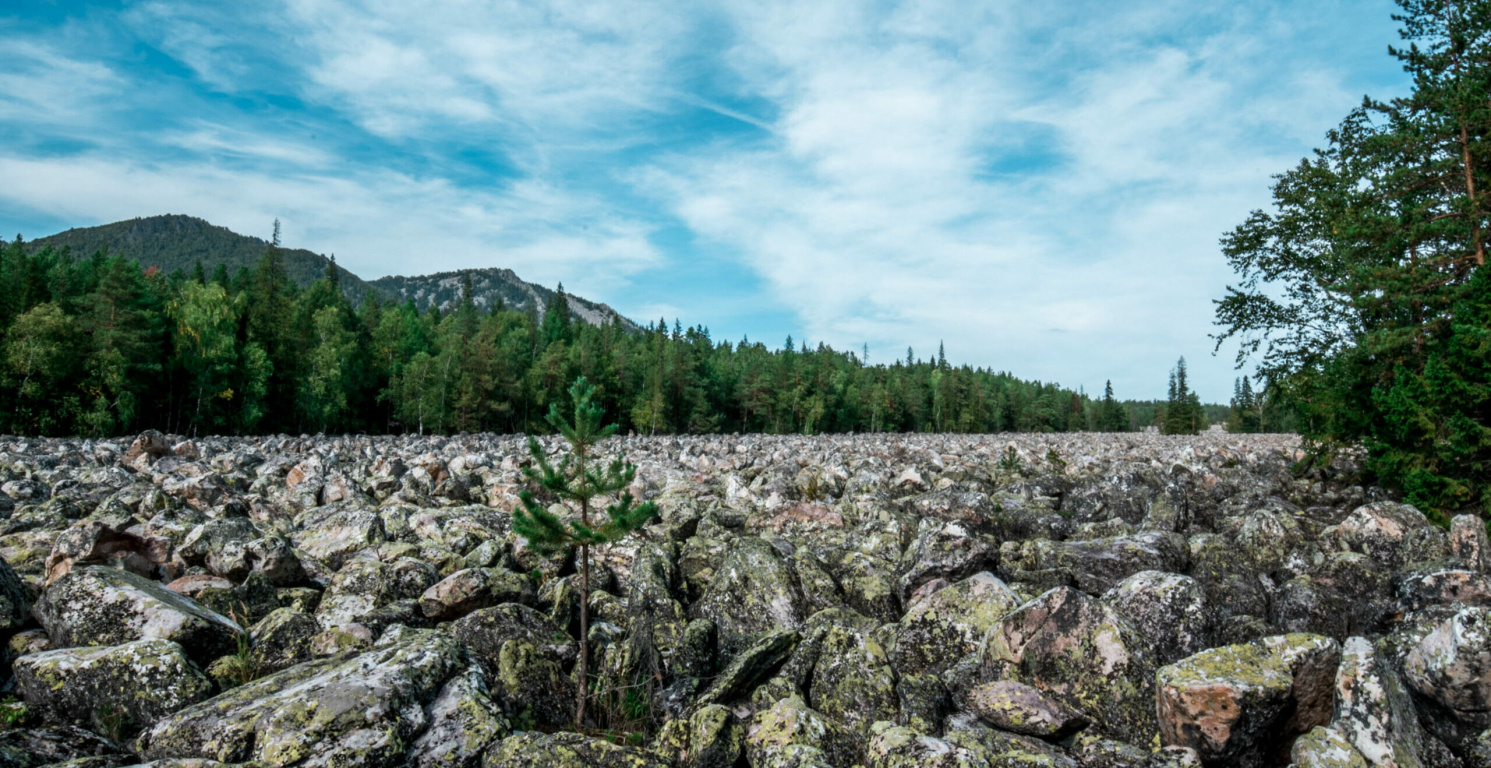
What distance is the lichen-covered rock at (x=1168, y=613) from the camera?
7227 mm

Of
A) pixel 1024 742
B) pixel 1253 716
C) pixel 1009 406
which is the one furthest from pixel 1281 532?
pixel 1009 406

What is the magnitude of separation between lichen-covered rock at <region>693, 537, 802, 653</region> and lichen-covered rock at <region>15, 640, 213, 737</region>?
5147 millimetres

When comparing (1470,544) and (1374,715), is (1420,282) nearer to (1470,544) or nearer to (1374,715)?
(1470,544)

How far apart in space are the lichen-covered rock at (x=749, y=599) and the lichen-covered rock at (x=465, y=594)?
2410 mm

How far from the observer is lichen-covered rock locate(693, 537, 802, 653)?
8.98 metres

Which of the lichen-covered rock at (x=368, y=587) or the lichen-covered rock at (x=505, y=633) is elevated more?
the lichen-covered rock at (x=368, y=587)

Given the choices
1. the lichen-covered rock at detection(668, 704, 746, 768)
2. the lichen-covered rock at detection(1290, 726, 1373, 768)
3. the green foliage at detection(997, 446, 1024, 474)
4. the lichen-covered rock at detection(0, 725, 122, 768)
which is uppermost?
the green foliage at detection(997, 446, 1024, 474)

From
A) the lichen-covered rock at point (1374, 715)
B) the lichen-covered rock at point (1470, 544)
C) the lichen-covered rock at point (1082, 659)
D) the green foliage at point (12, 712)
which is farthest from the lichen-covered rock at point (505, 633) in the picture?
the lichen-covered rock at point (1470, 544)

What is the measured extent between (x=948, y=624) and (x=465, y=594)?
5507 millimetres

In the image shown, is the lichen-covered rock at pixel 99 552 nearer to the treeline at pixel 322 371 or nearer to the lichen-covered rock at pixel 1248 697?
the lichen-covered rock at pixel 1248 697

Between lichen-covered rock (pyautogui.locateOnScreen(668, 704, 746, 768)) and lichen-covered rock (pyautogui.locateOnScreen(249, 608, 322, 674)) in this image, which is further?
lichen-covered rock (pyautogui.locateOnScreen(249, 608, 322, 674))

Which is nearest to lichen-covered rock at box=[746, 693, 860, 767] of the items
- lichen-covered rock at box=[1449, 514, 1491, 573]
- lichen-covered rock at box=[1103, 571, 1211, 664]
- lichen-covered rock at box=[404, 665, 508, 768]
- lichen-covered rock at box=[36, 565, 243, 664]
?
lichen-covered rock at box=[404, 665, 508, 768]

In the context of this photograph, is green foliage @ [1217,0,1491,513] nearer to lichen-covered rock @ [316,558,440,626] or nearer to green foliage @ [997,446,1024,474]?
green foliage @ [997,446,1024,474]

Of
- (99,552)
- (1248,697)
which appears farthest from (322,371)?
(1248,697)
